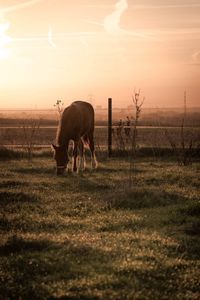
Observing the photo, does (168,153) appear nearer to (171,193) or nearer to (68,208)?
(171,193)

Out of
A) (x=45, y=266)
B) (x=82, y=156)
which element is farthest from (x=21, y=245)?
(x=82, y=156)

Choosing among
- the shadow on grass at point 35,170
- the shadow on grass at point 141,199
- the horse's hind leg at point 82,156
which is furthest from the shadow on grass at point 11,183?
the horse's hind leg at point 82,156

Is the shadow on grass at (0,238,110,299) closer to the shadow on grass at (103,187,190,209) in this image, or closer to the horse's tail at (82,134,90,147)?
the shadow on grass at (103,187,190,209)

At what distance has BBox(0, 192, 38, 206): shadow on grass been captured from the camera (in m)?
12.2

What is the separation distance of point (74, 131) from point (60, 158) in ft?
4.35

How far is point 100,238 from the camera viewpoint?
8.73m

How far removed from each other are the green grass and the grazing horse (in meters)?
1.70

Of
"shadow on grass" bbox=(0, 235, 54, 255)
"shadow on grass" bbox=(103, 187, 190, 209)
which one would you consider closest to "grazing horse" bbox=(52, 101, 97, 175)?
"shadow on grass" bbox=(103, 187, 190, 209)

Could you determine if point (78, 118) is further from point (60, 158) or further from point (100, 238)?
point (100, 238)

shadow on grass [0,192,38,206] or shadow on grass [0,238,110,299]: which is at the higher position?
shadow on grass [0,192,38,206]

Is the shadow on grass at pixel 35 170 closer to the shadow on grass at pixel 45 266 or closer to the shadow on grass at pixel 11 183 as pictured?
the shadow on grass at pixel 11 183

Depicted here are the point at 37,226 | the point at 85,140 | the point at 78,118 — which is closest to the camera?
the point at 37,226

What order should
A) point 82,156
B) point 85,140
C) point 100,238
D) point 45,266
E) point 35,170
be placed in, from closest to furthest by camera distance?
point 45,266, point 100,238, point 35,170, point 82,156, point 85,140

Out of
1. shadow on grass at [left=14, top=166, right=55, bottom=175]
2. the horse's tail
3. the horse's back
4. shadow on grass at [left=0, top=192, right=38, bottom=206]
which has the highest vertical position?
the horse's back
